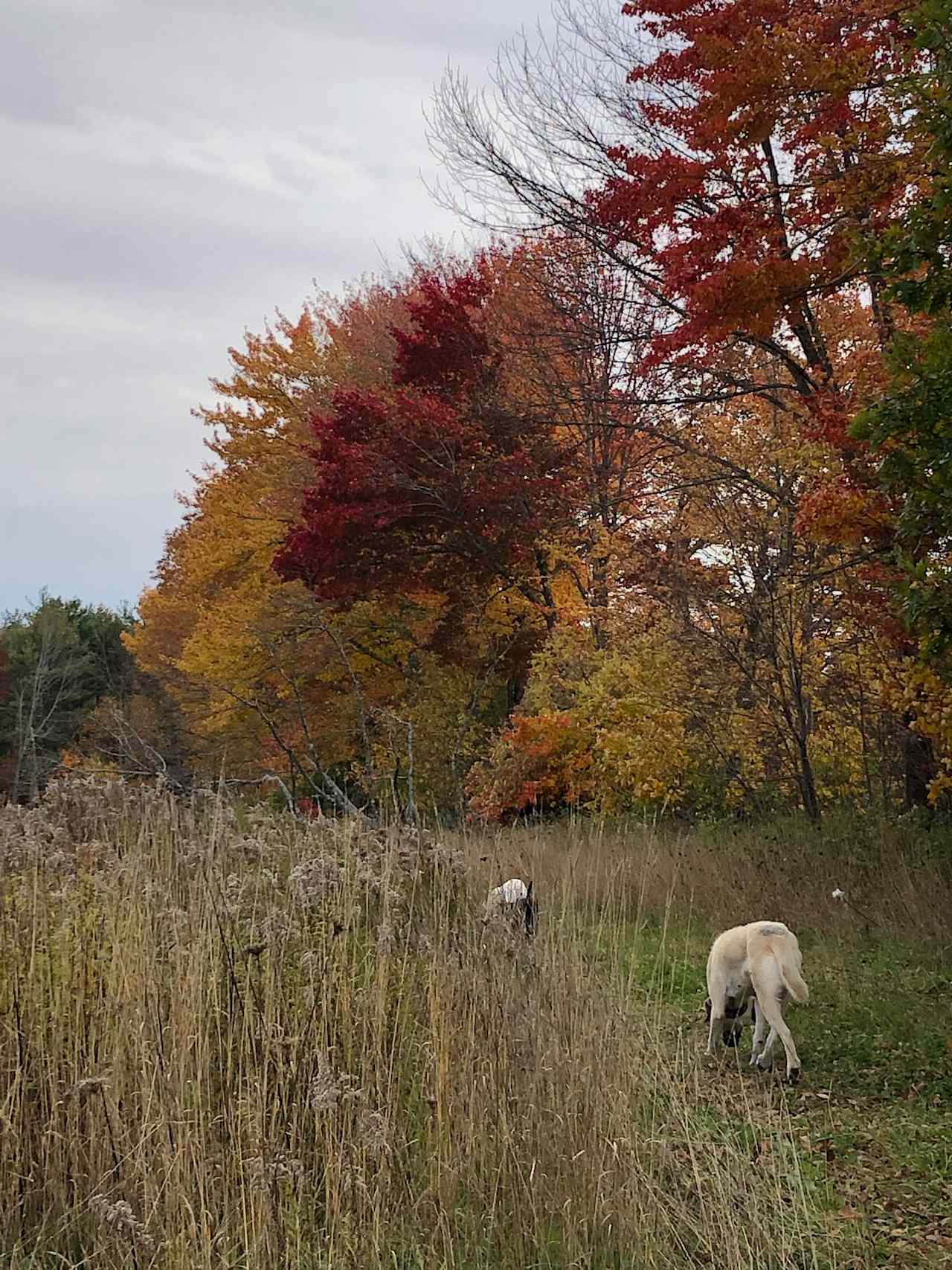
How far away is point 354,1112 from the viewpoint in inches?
154

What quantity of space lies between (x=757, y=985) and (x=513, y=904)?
5.29ft

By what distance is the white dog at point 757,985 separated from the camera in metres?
6.48

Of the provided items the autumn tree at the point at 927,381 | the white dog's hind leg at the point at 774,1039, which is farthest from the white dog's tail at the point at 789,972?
the autumn tree at the point at 927,381

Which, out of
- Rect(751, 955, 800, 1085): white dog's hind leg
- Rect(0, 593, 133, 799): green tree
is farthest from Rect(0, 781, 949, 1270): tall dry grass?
Rect(0, 593, 133, 799): green tree

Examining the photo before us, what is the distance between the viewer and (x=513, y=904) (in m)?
5.84

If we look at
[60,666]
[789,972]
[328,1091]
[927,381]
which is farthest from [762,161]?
[60,666]

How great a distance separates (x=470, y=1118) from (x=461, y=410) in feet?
51.8

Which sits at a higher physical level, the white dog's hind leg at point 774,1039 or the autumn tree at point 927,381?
the autumn tree at point 927,381

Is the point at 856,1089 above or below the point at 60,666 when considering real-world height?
below

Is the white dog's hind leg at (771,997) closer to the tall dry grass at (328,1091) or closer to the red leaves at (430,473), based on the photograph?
the tall dry grass at (328,1091)

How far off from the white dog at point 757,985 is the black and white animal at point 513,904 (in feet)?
3.65

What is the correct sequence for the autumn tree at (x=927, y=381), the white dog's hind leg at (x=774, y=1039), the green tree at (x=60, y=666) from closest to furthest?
1. the autumn tree at (x=927, y=381)
2. the white dog's hind leg at (x=774, y=1039)
3. the green tree at (x=60, y=666)

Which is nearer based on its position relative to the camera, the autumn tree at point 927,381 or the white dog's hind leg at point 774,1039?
the autumn tree at point 927,381

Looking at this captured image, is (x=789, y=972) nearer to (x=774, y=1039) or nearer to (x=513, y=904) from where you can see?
(x=774, y=1039)
